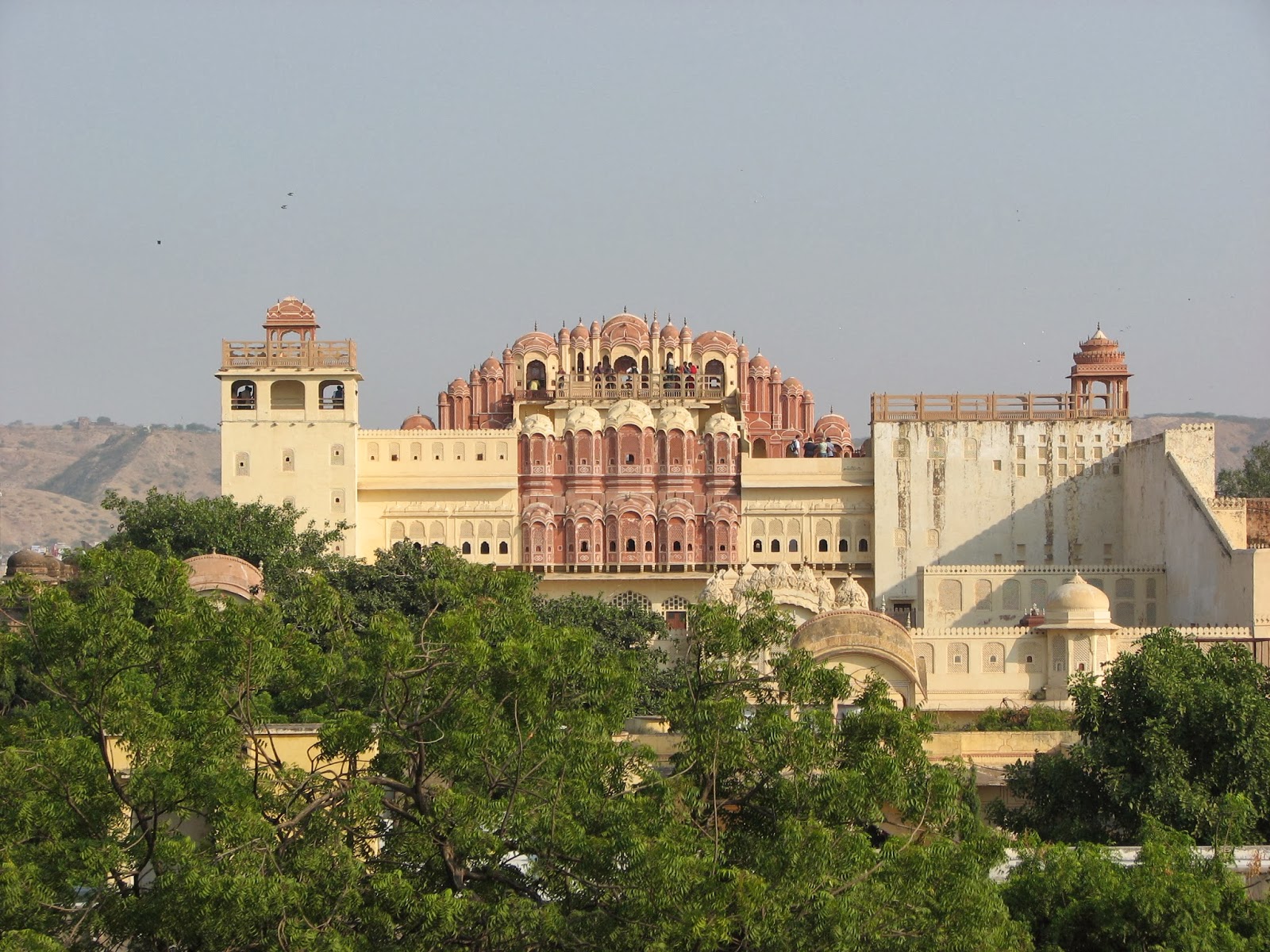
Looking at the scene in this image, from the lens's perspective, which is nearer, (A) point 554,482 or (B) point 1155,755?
(B) point 1155,755

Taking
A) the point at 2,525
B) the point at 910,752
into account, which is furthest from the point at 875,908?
the point at 2,525

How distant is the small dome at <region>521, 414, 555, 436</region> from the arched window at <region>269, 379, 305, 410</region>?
211 inches

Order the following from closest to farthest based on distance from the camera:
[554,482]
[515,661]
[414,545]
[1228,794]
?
[515,661] < [1228,794] < [414,545] < [554,482]

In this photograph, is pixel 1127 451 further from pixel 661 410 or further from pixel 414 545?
pixel 414 545

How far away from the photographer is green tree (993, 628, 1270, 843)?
25.9 metres

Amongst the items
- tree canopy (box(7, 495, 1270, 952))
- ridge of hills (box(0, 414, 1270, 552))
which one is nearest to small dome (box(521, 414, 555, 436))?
tree canopy (box(7, 495, 1270, 952))

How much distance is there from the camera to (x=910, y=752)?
61.4 feet

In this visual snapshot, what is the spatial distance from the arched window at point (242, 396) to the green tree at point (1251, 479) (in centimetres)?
2834

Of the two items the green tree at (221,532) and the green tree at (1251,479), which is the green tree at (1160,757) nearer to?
the green tree at (221,532)

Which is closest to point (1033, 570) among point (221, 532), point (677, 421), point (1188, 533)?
point (1188, 533)

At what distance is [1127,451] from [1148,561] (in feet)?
11.6

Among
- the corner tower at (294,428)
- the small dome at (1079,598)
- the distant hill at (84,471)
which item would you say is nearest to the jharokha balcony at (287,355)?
the corner tower at (294,428)

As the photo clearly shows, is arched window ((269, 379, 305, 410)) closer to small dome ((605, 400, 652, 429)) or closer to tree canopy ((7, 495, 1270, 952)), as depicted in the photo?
small dome ((605, 400, 652, 429))

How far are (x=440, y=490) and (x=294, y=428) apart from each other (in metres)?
3.75
